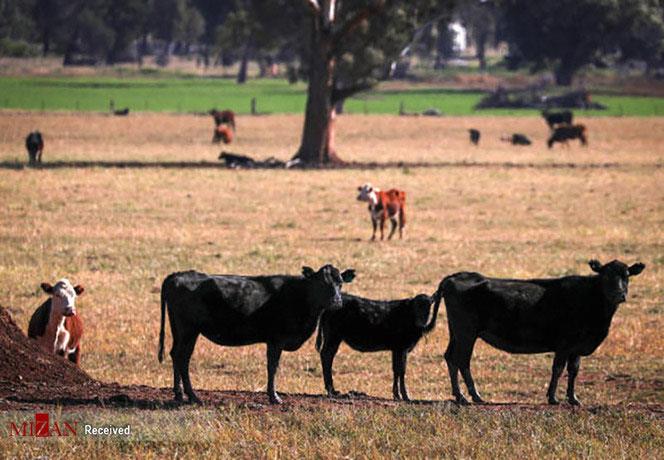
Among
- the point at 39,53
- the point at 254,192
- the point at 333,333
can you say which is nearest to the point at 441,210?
the point at 254,192

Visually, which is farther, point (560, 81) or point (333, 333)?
point (560, 81)

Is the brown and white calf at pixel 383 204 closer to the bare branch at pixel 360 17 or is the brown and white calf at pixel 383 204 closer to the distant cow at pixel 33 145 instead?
the bare branch at pixel 360 17

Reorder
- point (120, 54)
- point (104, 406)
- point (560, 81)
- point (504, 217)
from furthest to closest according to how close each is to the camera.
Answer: point (120, 54)
point (560, 81)
point (504, 217)
point (104, 406)

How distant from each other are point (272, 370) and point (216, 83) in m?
122

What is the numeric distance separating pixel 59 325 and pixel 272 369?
3529 millimetres

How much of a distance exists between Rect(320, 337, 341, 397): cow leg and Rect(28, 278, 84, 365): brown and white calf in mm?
3146

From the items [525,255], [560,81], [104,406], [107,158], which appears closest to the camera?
[104,406]

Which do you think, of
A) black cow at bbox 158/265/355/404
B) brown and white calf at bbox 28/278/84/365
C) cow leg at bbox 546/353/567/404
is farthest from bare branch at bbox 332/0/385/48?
black cow at bbox 158/265/355/404

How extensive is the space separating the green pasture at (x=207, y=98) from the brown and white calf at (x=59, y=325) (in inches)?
2934

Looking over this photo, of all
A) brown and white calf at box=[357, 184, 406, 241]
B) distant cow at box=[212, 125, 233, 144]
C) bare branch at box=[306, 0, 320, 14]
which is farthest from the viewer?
distant cow at box=[212, 125, 233, 144]

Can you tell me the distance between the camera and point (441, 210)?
37.2 metres

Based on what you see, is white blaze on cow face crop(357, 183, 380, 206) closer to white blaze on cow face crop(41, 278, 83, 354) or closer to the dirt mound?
white blaze on cow face crop(41, 278, 83, 354)

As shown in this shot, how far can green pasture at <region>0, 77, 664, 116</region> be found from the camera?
95.9 m

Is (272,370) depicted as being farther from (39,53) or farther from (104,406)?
(39,53)
